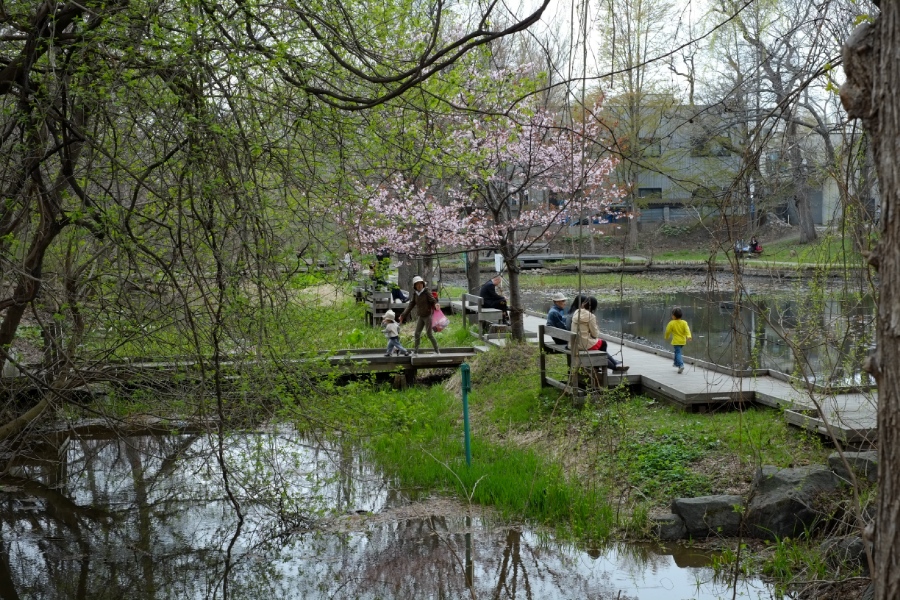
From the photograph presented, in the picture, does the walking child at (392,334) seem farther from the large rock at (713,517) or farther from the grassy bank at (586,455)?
the large rock at (713,517)

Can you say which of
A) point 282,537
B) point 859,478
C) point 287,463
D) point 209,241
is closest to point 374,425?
point 282,537

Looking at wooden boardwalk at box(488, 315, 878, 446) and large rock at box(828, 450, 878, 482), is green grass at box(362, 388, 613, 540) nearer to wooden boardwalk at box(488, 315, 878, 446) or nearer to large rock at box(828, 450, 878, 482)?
wooden boardwalk at box(488, 315, 878, 446)

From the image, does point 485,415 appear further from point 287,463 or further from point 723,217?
point 723,217

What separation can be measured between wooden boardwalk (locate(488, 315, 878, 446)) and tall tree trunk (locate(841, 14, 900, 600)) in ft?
16.6

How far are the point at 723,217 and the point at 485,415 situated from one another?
840cm

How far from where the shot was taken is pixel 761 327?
7.51 metres

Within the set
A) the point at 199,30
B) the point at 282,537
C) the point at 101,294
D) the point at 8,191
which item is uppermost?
the point at 199,30

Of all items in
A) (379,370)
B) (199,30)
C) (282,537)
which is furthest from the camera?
(379,370)

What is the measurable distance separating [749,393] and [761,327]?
299cm

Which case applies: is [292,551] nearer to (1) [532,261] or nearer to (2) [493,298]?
(2) [493,298]

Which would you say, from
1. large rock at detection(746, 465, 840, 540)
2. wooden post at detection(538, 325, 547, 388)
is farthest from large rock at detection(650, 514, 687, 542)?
wooden post at detection(538, 325, 547, 388)

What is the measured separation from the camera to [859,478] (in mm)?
7148

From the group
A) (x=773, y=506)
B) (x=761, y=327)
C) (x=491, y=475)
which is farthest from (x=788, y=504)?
(x=491, y=475)

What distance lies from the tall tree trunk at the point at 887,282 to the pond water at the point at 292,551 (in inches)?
163
